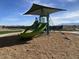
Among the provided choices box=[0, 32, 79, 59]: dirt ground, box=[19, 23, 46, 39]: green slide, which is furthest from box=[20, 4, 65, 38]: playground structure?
box=[0, 32, 79, 59]: dirt ground

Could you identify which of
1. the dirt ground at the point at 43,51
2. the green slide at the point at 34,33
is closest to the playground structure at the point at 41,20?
the green slide at the point at 34,33

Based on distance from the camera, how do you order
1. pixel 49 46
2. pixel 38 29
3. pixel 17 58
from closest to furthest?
1. pixel 17 58
2. pixel 49 46
3. pixel 38 29

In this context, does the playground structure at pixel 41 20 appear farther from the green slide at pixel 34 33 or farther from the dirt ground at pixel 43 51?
the dirt ground at pixel 43 51

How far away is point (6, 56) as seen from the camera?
1118 centimetres

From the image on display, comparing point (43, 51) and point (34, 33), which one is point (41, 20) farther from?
point (43, 51)

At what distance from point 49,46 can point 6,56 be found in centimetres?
352

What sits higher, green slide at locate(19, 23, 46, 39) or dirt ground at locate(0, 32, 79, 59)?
green slide at locate(19, 23, 46, 39)

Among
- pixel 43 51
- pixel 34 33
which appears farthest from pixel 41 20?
pixel 43 51

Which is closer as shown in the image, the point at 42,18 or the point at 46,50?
the point at 46,50

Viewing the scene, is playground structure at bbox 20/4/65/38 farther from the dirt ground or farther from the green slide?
the dirt ground

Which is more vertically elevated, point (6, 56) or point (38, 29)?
point (38, 29)

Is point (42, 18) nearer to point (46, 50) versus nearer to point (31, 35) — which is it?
point (31, 35)

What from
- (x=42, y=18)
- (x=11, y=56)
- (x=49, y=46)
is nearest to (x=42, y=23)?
(x=42, y=18)

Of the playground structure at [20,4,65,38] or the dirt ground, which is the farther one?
the playground structure at [20,4,65,38]
